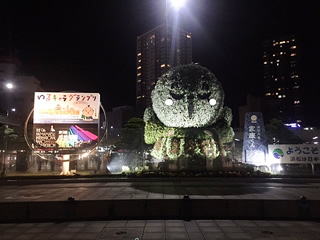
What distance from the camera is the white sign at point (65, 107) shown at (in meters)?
16.6

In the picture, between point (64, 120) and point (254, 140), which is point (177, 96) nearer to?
point (64, 120)

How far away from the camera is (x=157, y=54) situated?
102875 mm

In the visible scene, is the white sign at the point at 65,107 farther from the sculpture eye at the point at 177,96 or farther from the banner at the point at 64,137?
the sculpture eye at the point at 177,96

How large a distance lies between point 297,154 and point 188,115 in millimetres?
7765

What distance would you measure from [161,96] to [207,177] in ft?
19.4

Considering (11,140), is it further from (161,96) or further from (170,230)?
(170,230)

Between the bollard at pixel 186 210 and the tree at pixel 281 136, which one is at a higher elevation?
the tree at pixel 281 136

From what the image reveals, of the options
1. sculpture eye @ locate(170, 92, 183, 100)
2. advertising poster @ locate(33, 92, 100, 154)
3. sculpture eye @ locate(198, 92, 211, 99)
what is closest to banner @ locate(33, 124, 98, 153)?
advertising poster @ locate(33, 92, 100, 154)

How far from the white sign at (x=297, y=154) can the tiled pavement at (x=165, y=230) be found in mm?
11073

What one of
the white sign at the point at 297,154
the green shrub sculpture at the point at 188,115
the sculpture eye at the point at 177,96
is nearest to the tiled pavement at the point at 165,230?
the green shrub sculpture at the point at 188,115

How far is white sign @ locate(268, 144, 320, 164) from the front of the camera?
58.3 feet

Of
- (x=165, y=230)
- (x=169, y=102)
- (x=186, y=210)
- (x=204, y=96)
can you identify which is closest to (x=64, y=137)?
(x=169, y=102)

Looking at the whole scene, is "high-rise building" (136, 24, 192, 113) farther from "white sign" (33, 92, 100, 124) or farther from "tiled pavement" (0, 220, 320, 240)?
"tiled pavement" (0, 220, 320, 240)

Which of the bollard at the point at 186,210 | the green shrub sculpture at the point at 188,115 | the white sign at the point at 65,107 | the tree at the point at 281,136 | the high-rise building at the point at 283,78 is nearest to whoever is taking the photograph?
the bollard at the point at 186,210
